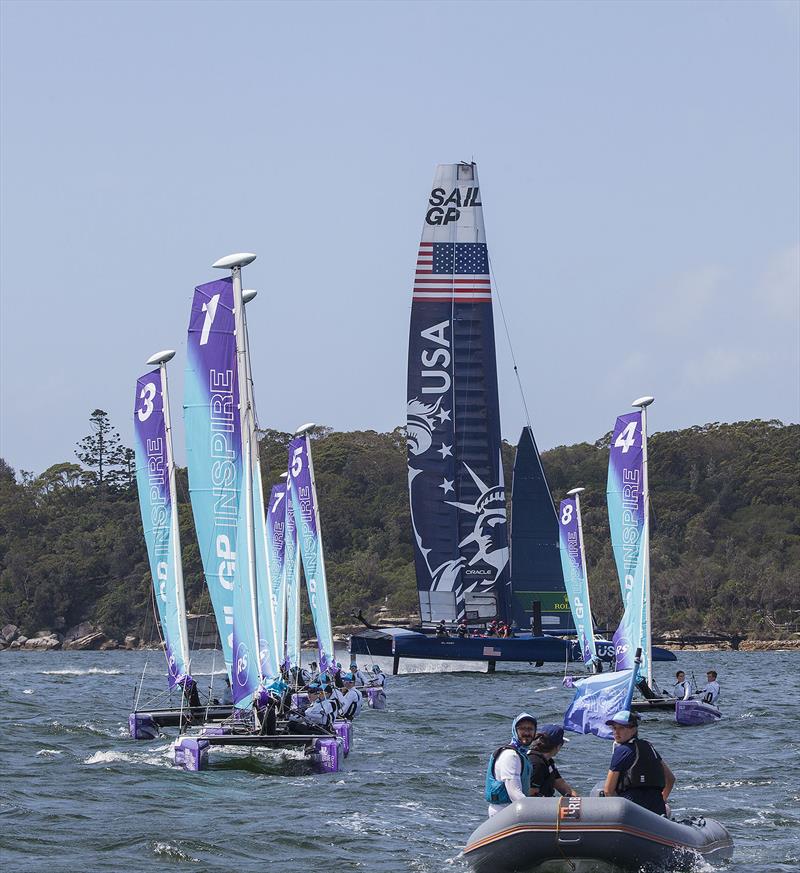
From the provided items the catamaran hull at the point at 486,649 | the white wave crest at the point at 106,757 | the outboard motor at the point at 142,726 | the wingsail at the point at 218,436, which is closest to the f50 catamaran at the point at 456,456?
the catamaran hull at the point at 486,649

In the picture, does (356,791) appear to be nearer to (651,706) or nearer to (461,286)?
(651,706)

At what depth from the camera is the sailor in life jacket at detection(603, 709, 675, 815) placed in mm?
14883

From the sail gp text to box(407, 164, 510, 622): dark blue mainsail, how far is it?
60.5 inches

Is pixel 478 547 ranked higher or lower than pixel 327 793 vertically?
higher

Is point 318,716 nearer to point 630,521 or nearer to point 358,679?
point 630,521

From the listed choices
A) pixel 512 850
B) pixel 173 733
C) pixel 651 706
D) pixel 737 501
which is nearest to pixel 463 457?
pixel 651 706

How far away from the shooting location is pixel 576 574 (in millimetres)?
47219

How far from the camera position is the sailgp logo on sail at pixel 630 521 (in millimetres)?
35438

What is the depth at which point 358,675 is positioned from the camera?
39031mm

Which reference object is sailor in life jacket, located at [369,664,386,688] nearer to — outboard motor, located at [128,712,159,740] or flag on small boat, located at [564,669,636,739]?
outboard motor, located at [128,712,159,740]

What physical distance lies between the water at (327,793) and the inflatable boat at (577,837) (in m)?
1.75

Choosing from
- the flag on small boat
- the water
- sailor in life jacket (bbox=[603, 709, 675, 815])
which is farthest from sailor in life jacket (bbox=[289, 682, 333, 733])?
sailor in life jacket (bbox=[603, 709, 675, 815])

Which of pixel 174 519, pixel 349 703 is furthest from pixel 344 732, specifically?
pixel 174 519

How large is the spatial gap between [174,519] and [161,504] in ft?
1.31
